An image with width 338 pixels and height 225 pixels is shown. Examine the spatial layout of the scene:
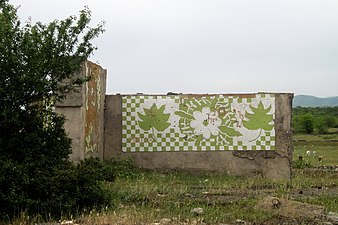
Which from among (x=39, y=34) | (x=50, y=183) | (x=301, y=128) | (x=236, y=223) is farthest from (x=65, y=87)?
(x=301, y=128)

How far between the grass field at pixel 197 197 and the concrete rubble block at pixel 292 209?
0.30ft

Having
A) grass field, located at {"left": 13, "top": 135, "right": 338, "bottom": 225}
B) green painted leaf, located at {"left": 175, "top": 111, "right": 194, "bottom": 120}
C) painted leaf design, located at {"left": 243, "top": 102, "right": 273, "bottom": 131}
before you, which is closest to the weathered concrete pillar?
grass field, located at {"left": 13, "top": 135, "right": 338, "bottom": 225}

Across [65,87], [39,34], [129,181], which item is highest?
[39,34]

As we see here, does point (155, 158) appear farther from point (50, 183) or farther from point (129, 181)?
point (50, 183)

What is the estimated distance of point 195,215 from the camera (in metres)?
8.88

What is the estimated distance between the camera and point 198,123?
15.0 metres

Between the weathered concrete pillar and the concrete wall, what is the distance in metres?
0.54

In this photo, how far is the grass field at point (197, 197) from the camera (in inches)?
336

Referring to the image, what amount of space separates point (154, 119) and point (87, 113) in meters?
2.17

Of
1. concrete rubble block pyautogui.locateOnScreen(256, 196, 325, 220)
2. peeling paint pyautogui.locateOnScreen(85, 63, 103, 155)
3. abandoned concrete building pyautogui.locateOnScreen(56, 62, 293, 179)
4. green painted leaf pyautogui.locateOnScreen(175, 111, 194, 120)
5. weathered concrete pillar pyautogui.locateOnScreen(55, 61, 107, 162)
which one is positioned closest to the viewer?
concrete rubble block pyautogui.locateOnScreen(256, 196, 325, 220)

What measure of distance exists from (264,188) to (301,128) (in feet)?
107

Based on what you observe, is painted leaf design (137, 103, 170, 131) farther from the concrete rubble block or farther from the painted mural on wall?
the concrete rubble block

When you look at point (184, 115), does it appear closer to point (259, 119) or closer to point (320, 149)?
point (259, 119)

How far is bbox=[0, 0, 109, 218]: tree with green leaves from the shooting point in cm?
871
